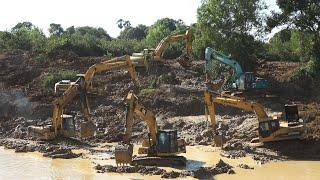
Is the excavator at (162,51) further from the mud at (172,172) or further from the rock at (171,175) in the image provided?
the rock at (171,175)

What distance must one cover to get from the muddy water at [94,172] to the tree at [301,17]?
43.8 feet

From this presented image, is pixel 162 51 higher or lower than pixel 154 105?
higher

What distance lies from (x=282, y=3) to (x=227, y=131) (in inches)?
452

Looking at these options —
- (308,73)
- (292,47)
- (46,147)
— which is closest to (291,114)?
(308,73)

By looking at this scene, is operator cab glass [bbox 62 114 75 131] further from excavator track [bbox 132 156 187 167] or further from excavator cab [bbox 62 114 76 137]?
excavator track [bbox 132 156 187 167]

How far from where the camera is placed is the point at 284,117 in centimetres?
2758

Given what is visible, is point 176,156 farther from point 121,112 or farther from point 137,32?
point 137,32

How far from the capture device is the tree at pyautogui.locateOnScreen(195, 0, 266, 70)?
36.1 meters

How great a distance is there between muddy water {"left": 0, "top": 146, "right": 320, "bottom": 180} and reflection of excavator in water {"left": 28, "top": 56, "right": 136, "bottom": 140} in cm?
218

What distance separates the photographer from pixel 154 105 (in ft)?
107

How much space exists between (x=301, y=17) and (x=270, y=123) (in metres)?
13.0

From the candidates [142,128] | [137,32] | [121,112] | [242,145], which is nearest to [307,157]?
[242,145]

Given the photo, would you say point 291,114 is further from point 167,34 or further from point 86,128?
point 167,34

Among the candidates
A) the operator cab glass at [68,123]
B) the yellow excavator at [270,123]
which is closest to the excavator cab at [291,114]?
the yellow excavator at [270,123]
